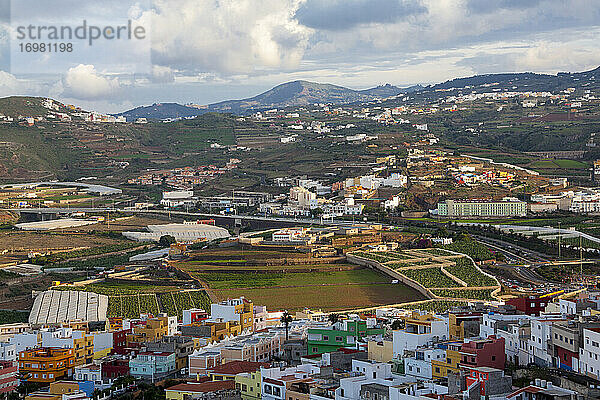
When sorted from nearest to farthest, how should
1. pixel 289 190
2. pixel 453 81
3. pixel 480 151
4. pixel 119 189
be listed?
pixel 289 190
pixel 480 151
pixel 119 189
pixel 453 81

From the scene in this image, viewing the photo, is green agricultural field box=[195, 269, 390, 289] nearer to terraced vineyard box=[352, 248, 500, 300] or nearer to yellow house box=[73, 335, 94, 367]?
terraced vineyard box=[352, 248, 500, 300]

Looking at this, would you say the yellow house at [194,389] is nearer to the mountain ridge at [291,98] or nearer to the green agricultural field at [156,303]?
the green agricultural field at [156,303]

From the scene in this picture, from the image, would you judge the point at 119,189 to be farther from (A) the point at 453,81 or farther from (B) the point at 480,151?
(A) the point at 453,81

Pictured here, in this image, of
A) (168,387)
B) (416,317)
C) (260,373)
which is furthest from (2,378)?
(416,317)

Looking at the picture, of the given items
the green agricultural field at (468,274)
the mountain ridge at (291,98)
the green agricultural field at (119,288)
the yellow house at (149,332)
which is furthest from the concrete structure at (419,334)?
the mountain ridge at (291,98)

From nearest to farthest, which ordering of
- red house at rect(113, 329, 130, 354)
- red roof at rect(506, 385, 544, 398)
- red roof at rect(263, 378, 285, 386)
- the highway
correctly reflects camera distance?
red roof at rect(506, 385, 544, 398) → red roof at rect(263, 378, 285, 386) → red house at rect(113, 329, 130, 354) → the highway

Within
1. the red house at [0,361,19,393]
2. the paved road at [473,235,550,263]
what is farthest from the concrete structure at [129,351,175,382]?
the paved road at [473,235,550,263]

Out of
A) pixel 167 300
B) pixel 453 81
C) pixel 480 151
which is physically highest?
pixel 453 81
